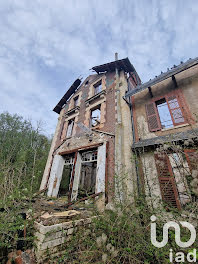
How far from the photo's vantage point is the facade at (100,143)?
512 cm

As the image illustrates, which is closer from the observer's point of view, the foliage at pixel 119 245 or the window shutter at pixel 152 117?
the foliage at pixel 119 245

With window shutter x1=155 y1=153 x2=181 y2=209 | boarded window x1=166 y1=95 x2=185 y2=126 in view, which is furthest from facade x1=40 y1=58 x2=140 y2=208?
boarded window x1=166 y1=95 x2=185 y2=126

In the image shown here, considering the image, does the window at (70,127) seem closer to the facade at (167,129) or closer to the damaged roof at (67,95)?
the damaged roof at (67,95)

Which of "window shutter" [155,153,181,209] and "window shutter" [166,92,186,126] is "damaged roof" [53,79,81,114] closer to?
"window shutter" [166,92,186,126]

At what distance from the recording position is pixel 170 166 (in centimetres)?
482

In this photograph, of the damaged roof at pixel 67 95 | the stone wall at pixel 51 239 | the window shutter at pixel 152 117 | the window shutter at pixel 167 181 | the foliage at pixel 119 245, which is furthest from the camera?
the damaged roof at pixel 67 95

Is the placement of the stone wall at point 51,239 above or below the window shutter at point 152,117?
below

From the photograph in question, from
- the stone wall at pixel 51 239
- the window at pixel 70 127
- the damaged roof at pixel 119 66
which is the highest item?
the damaged roof at pixel 119 66

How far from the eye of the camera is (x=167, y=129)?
557cm

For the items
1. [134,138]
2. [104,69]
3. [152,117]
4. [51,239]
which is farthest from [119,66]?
[51,239]

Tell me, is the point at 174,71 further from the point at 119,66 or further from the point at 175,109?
the point at 119,66

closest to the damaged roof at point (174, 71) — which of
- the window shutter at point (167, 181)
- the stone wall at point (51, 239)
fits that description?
the window shutter at point (167, 181)

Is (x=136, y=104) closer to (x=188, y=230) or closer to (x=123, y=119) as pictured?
(x=123, y=119)

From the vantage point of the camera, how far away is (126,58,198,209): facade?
4.54 m
